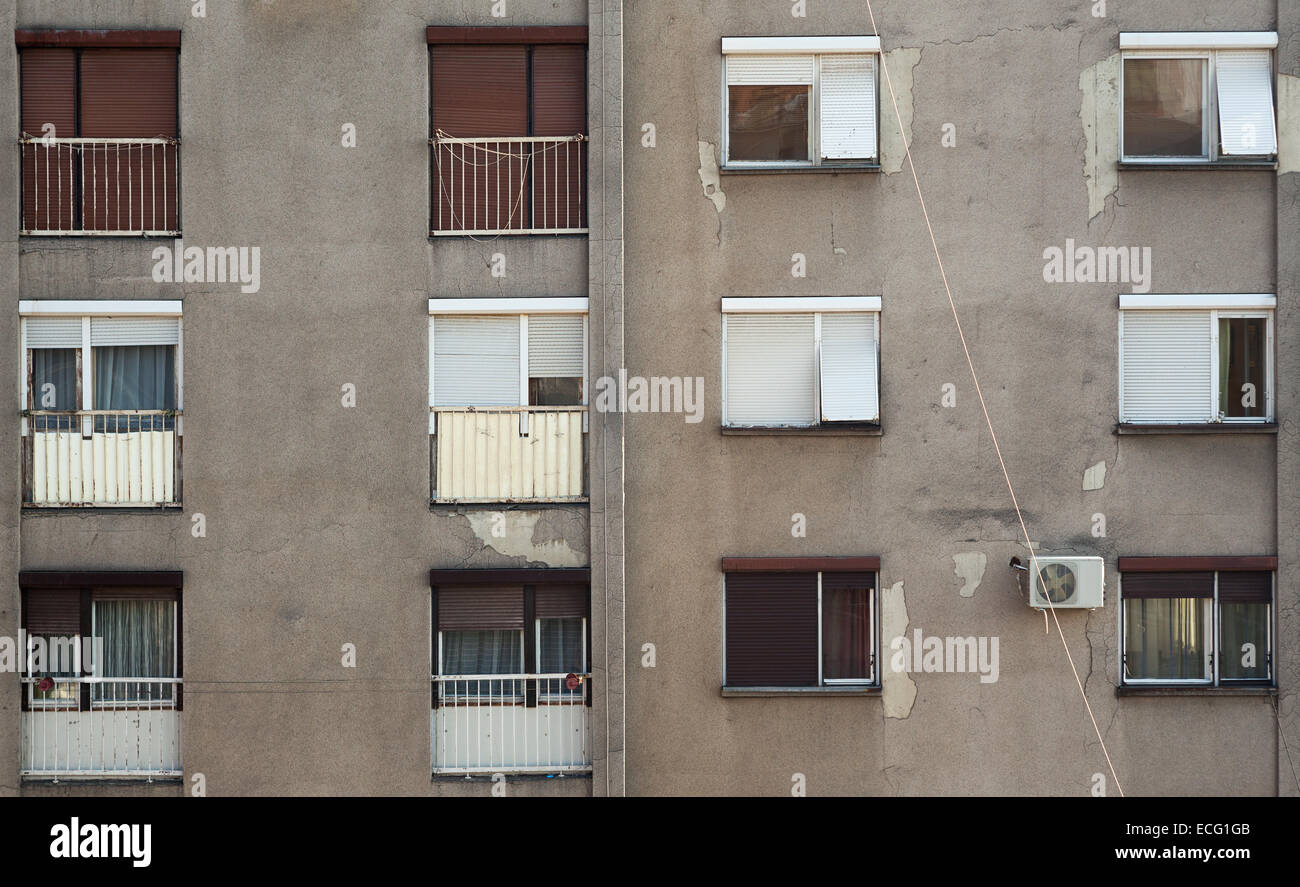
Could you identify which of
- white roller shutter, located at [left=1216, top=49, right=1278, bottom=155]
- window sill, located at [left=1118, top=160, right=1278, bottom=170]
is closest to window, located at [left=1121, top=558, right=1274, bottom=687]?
window sill, located at [left=1118, top=160, right=1278, bottom=170]

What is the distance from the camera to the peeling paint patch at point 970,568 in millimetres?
10039

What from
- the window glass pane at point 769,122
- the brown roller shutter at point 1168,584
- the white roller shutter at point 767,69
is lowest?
the brown roller shutter at point 1168,584

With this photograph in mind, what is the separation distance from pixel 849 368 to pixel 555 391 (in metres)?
2.88

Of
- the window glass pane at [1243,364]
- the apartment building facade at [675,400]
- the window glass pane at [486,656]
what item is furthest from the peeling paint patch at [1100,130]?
the window glass pane at [486,656]

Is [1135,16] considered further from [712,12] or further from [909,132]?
[712,12]

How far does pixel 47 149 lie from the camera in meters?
10.1

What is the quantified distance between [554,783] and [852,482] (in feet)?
13.4

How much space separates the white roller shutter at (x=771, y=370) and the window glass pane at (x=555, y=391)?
1494 mm

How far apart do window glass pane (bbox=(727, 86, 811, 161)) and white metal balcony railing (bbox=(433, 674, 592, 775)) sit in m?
5.44

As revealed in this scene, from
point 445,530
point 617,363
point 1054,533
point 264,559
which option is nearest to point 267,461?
point 264,559

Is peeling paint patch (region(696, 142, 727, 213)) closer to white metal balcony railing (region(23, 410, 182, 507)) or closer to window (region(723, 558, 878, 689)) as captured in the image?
window (region(723, 558, 878, 689))

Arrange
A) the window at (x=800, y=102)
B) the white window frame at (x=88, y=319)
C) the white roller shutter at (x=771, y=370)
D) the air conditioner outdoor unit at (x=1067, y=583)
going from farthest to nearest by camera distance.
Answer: the white roller shutter at (x=771, y=370) → the window at (x=800, y=102) → the white window frame at (x=88, y=319) → the air conditioner outdoor unit at (x=1067, y=583)

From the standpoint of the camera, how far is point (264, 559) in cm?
991

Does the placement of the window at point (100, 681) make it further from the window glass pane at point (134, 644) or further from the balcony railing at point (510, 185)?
the balcony railing at point (510, 185)
